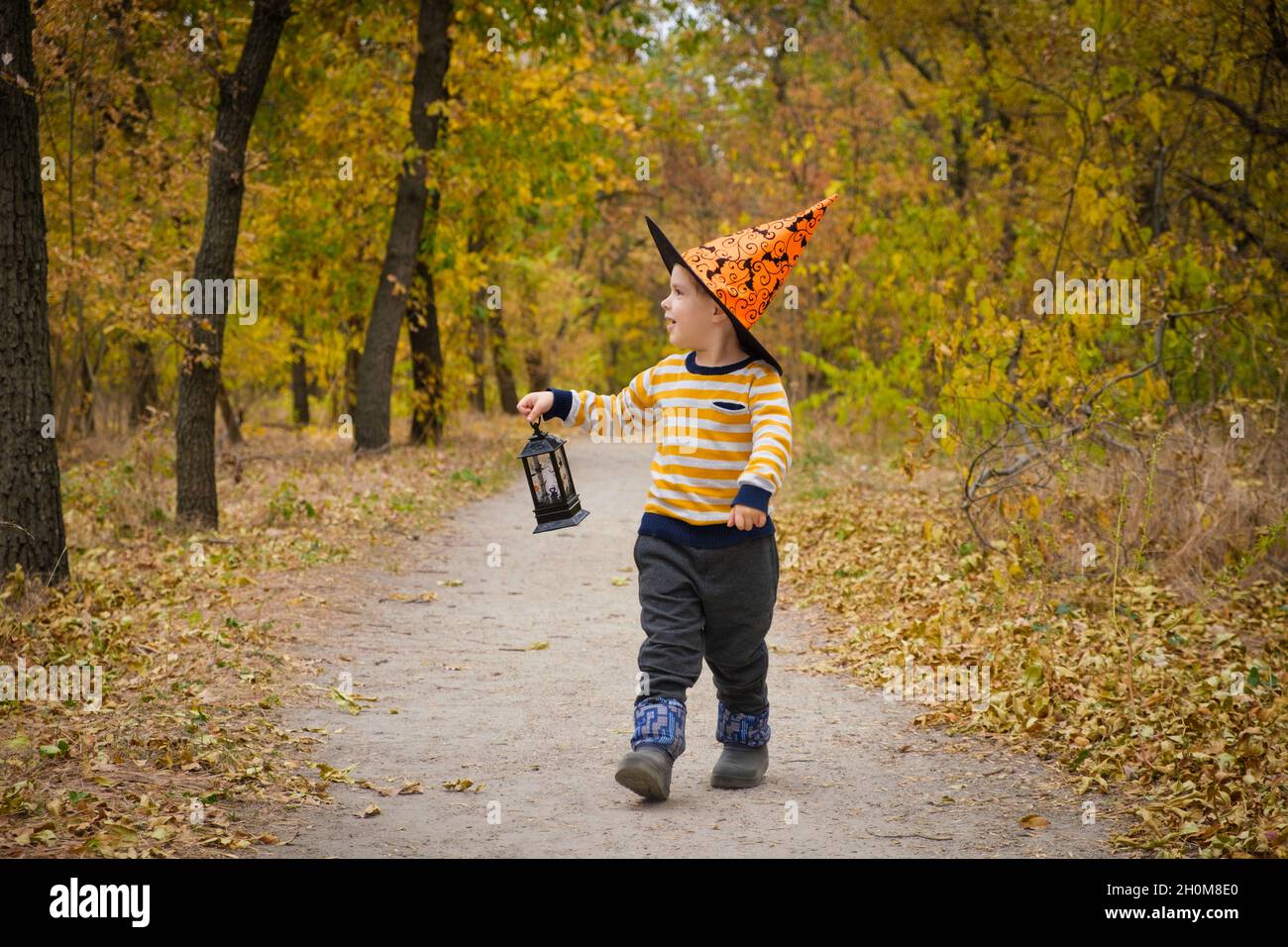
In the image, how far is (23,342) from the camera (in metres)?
7.12

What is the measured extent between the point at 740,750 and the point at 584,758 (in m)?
0.76

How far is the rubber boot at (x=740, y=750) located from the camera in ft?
16.4

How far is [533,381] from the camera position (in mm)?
29922

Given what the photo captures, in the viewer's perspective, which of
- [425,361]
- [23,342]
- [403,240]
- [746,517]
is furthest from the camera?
[425,361]

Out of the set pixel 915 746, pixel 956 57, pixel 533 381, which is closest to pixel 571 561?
pixel 915 746

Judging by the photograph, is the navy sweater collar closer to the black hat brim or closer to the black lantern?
the black hat brim

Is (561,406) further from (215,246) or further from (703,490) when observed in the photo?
(215,246)

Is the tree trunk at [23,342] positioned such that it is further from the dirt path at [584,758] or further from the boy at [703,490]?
the boy at [703,490]

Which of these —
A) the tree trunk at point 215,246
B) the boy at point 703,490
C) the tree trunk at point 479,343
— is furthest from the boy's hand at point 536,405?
the tree trunk at point 479,343

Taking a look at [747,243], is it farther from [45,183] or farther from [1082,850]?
[45,183]

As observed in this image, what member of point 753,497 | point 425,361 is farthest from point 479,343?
point 753,497

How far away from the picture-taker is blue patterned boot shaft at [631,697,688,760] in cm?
465

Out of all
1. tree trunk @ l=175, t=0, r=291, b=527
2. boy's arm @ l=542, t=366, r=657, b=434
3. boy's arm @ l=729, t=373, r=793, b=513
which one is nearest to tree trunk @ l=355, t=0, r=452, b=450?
tree trunk @ l=175, t=0, r=291, b=527

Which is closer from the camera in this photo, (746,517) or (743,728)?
(746,517)
